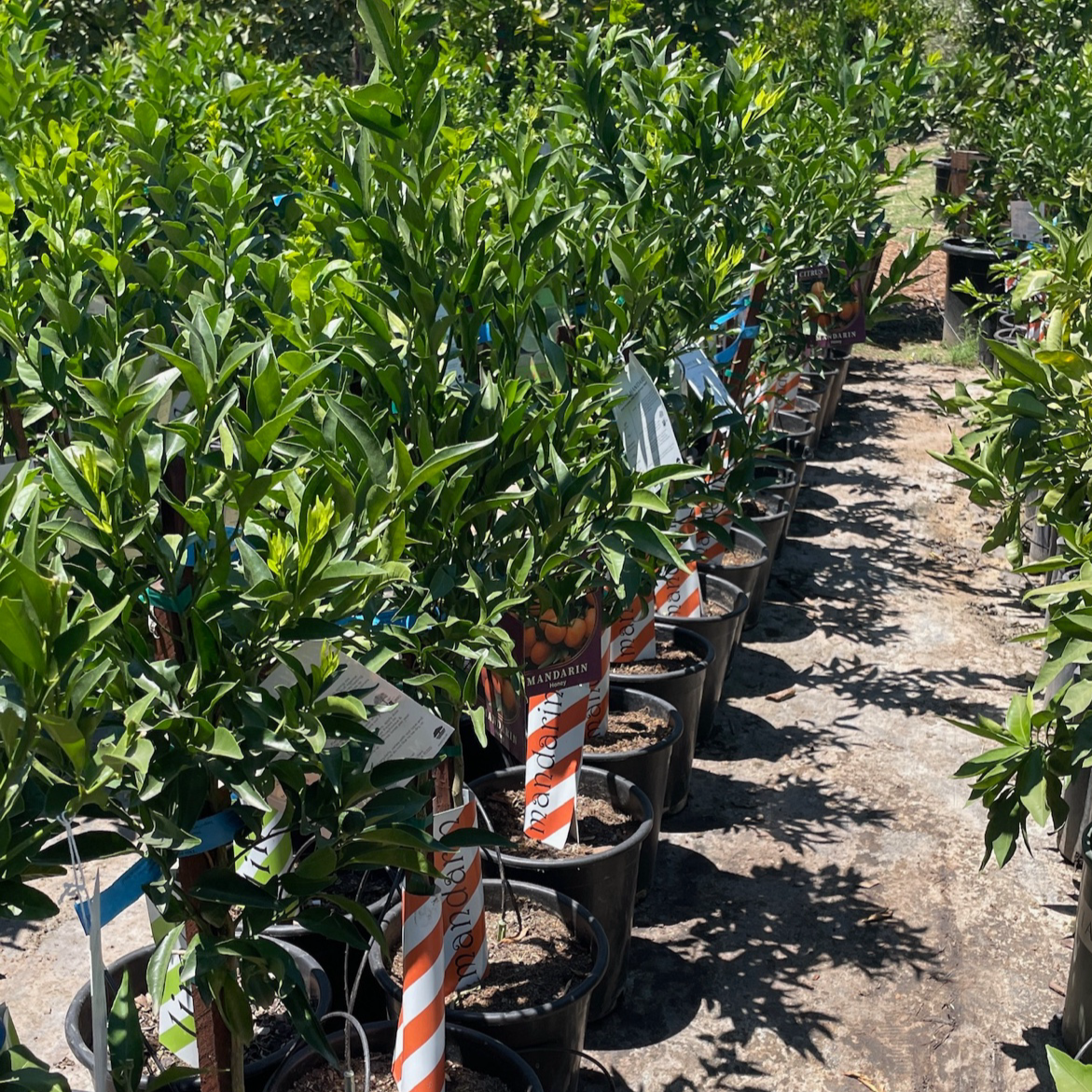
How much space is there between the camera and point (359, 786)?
1.57 m

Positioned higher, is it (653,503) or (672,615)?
(653,503)

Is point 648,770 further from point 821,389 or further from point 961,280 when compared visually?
point 961,280

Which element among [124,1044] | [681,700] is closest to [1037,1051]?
[681,700]

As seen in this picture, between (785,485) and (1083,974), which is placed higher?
(785,485)

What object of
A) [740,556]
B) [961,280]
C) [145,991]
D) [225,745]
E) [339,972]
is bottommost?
[339,972]

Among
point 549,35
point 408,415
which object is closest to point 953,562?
point 549,35

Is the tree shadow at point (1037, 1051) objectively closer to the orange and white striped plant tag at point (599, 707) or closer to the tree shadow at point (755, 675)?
the orange and white striped plant tag at point (599, 707)

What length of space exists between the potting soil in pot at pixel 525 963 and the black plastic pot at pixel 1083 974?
1.06 m

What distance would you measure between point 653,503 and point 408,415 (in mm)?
436

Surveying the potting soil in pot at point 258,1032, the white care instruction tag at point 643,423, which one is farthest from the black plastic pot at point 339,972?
the white care instruction tag at point 643,423

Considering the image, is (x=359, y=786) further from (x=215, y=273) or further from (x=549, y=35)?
(x=549, y=35)

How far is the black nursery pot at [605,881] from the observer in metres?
2.74

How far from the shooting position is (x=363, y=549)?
5.25 ft

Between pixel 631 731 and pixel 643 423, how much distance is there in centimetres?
114
